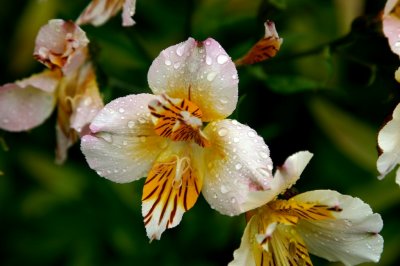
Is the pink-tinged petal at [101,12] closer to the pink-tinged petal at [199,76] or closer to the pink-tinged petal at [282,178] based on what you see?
the pink-tinged petal at [199,76]

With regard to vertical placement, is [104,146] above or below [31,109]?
above

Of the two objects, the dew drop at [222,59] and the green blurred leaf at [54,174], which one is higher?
the dew drop at [222,59]

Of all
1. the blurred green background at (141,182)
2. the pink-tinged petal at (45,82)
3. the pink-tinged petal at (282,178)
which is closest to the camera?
the pink-tinged petal at (282,178)

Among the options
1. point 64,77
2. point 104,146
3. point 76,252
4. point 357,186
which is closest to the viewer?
point 104,146

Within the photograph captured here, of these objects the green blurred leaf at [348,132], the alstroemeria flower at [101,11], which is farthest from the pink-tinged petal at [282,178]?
the green blurred leaf at [348,132]

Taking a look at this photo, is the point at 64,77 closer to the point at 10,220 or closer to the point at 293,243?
the point at 293,243

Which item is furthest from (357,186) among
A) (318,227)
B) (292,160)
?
(292,160)

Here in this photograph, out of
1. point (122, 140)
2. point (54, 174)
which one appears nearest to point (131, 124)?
point (122, 140)
